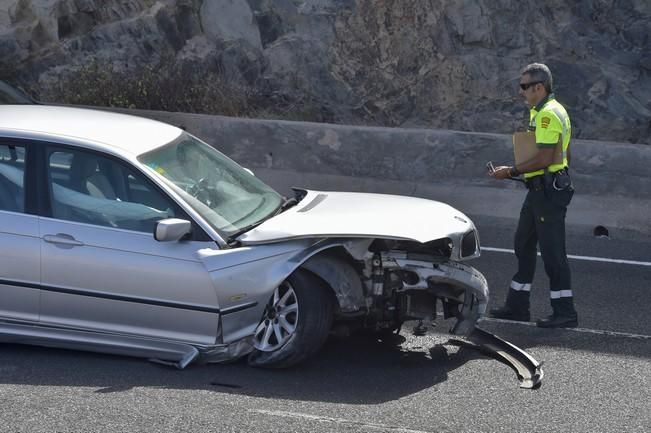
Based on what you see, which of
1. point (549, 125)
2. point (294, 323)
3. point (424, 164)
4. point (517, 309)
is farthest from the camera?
point (424, 164)

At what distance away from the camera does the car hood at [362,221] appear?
6.34 metres

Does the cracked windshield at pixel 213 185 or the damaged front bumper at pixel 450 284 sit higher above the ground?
the cracked windshield at pixel 213 185

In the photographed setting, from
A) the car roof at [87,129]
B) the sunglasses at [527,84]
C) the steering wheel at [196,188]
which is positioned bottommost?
the steering wheel at [196,188]

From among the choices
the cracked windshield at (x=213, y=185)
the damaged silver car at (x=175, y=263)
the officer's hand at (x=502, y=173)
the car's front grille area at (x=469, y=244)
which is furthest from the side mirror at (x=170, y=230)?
the officer's hand at (x=502, y=173)

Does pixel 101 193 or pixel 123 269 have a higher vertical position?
pixel 101 193

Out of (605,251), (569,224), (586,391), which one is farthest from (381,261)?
(569,224)

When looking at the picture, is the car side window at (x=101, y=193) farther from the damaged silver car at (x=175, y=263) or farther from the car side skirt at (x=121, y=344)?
the car side skirt at (x=121, y=344)

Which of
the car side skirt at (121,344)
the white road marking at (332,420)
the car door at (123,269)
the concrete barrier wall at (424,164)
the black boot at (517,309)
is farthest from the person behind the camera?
the concrete barrier wall at (424,164)

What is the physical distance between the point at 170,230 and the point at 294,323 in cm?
94

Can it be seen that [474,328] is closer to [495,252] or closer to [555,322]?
[555,322]

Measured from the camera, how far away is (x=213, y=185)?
6.89 m

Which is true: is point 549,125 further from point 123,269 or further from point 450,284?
point 123,269

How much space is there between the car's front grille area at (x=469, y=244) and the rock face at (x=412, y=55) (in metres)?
7.92

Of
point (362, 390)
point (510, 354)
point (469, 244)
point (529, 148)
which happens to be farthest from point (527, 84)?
point (362, 390)
